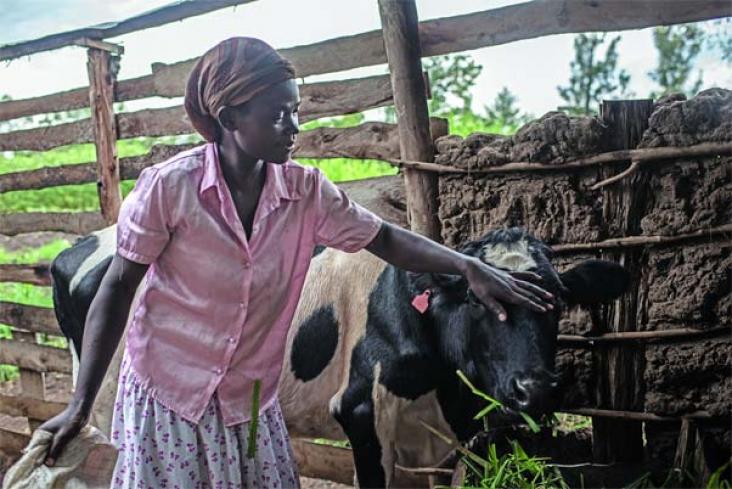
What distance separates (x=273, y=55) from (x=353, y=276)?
1.37 metres

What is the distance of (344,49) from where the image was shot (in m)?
4.02

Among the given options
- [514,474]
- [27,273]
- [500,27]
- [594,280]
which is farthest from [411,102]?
[27,273]

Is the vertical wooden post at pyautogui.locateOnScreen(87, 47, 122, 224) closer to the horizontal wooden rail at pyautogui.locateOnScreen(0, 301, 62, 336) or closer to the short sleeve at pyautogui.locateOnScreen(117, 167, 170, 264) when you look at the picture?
the horizontal wooden rail at pyautogui.locateOnScreen(0, 301, 62, 336)

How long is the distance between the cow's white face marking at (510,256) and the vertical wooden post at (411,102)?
0.74 meters

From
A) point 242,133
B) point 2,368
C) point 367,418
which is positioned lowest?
point 2,368

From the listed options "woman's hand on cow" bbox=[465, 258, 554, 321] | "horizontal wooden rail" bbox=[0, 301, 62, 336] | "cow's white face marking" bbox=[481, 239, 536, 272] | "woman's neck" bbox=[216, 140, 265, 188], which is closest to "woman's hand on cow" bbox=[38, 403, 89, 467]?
"woman's neck" bbox=[216, 140, 265, 188]

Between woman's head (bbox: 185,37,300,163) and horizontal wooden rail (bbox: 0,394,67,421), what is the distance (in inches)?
160

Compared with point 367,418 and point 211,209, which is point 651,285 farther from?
point 211,209

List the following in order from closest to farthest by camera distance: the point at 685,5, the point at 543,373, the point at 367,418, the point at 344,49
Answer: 1. the point at 543,373
2. the point at 685,5
3. the point at 367,418
4. the point at 344,49

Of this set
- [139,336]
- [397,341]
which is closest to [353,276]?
[397,341]

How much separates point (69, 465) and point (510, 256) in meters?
1.54

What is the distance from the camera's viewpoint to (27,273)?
5.89 metres

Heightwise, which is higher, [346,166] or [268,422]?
[346,166]

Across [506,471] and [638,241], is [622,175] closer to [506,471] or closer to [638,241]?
[638,241]
